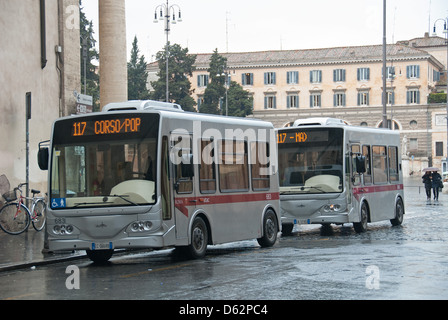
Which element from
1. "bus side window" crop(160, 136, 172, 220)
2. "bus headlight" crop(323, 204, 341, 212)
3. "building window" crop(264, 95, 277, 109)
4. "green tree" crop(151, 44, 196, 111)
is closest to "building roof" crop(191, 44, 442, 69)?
"building window" crop(264, 95, 277, 109)

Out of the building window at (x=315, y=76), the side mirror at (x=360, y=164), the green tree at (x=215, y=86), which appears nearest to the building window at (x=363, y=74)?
the building window at (x=315, y=76)

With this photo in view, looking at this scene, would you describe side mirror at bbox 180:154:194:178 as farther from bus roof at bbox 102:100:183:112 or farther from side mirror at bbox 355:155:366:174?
side mirror at bbox 355:155:366:174

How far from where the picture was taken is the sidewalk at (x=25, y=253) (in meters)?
14.5

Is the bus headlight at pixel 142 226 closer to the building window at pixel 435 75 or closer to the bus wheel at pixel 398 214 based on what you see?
the bus wheel at pixel 398 214

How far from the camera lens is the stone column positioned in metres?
26.4

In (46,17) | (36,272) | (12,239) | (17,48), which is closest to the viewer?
(36,272)

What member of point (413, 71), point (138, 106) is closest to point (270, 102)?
point (413, 71)

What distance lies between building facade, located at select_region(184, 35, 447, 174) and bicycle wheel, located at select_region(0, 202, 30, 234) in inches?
3508

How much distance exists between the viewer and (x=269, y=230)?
1783cm

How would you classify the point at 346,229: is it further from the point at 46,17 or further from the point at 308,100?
the point at 308,100

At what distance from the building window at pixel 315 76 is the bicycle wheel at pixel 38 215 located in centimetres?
9431
